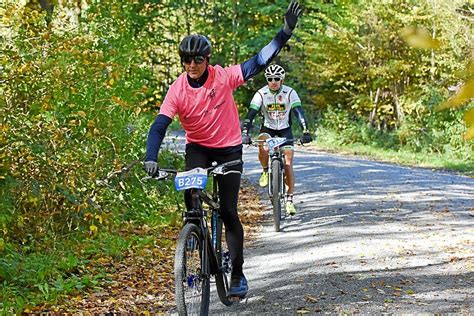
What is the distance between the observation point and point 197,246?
4.97 metres

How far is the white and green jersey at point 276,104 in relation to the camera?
9.60m

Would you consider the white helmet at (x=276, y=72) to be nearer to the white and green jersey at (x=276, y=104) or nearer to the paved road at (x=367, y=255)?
the white and green jersey at (x=276, y=104)

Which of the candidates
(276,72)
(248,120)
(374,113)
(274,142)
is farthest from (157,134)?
(374,113)

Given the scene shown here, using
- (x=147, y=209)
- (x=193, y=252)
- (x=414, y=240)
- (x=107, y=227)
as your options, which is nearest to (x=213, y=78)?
(x=193, y=252)

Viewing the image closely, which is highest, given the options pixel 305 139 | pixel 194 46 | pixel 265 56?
pixel 194 46

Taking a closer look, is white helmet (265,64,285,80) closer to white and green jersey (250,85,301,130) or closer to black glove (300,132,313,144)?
white and green jersey (250,85,301,130)

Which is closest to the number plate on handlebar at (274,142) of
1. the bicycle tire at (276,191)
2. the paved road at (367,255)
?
the bicycle tire at (276,191)

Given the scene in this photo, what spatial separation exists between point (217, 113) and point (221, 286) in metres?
1.33

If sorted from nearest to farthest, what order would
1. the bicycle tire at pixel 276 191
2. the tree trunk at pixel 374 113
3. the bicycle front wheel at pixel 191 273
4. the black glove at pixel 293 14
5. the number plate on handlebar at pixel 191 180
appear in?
the bicycle front wheel at pixel 191 273 < the number plate on handlebar at pixel 191 180 < the black glove at pixel 293 14 < the bicycle tire at pixel 276 191 < the tree trunk at pixel 374 113

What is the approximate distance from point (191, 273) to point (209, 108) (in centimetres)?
121

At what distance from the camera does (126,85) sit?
1013 cm

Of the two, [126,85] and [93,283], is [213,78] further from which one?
[126,85]

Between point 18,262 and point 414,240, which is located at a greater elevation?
point 18,262

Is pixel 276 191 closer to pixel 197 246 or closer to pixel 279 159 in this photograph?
pixel 279 159
